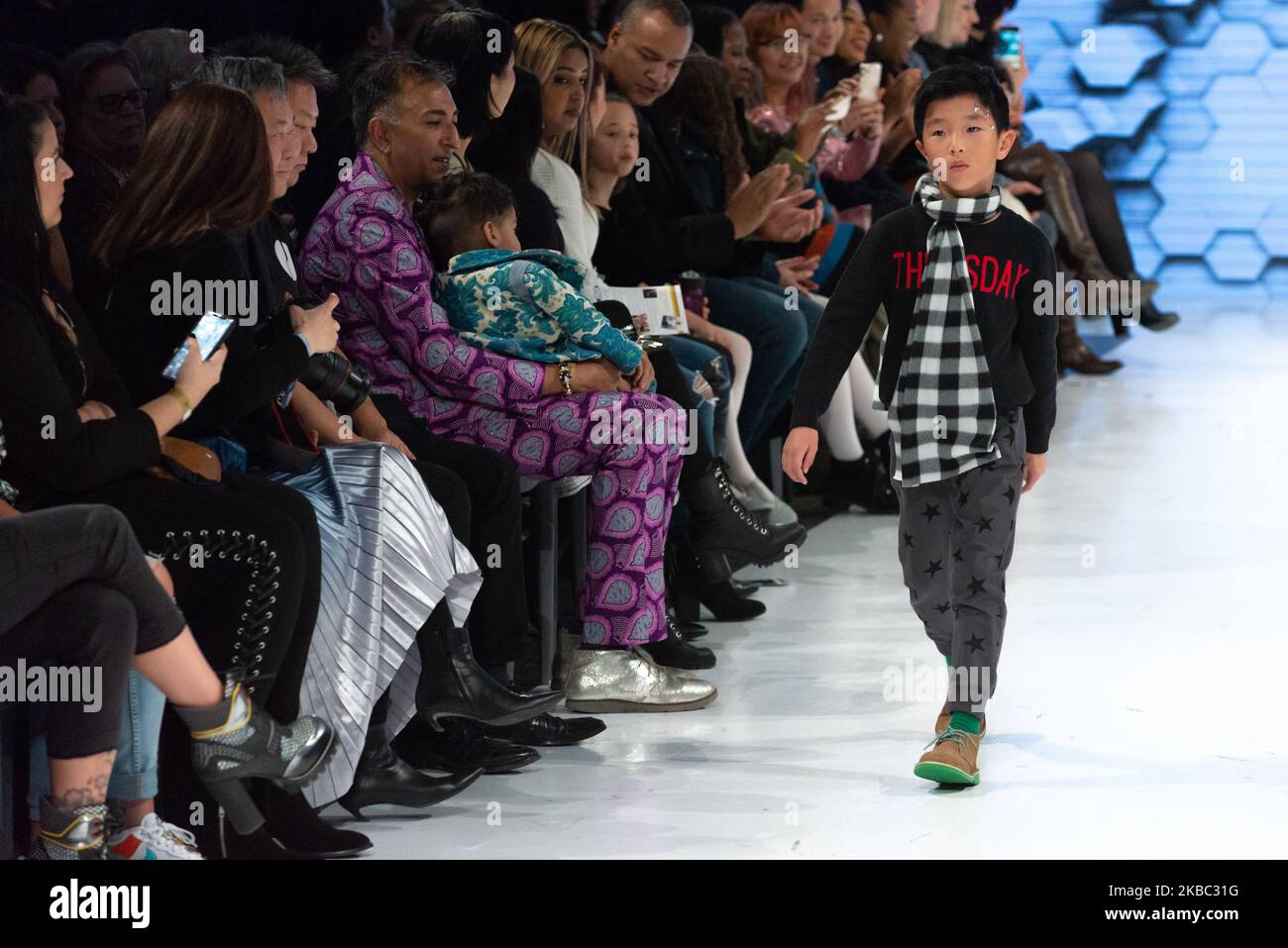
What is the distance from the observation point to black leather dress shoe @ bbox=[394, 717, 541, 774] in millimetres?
2916

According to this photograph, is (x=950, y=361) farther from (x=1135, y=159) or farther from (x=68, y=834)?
(x=1135, y=159)

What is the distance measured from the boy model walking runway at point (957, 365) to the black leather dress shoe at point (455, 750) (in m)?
0.64

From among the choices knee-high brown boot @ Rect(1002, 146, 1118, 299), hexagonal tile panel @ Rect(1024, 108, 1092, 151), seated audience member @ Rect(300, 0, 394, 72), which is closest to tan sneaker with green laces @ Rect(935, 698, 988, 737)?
seated audience member @ Rect(300, 0, 394, 72)

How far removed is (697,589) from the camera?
387cm

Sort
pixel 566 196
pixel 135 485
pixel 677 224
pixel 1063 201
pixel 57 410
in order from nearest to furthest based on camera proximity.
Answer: pixel 57 410, pixel 135 485, pixel 566 196, pixel 677 224, pixel 1063 201

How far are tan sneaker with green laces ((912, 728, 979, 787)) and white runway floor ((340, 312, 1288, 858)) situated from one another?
2 centimetres

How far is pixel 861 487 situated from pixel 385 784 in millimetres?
2501

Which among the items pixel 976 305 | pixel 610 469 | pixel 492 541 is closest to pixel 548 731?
pixel 492 541

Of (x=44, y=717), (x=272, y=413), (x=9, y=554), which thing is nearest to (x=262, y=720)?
(x=44, y=717)

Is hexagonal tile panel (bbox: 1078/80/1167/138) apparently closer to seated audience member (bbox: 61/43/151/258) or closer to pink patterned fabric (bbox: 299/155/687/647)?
pink patterned fabric (bbox: 299/155/687/647)

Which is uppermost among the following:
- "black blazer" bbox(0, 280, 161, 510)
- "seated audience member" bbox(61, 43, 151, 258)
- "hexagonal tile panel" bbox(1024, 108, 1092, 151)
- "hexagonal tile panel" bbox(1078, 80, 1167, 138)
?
"hexagonal tile panel" bbox(1078, 80, 1167, 138)

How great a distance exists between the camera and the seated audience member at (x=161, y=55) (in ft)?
10.9

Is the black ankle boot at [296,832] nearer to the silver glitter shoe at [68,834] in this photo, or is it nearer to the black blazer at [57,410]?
the silver glitter shoe at [68,834]

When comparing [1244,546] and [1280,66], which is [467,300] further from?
[1280,66]
